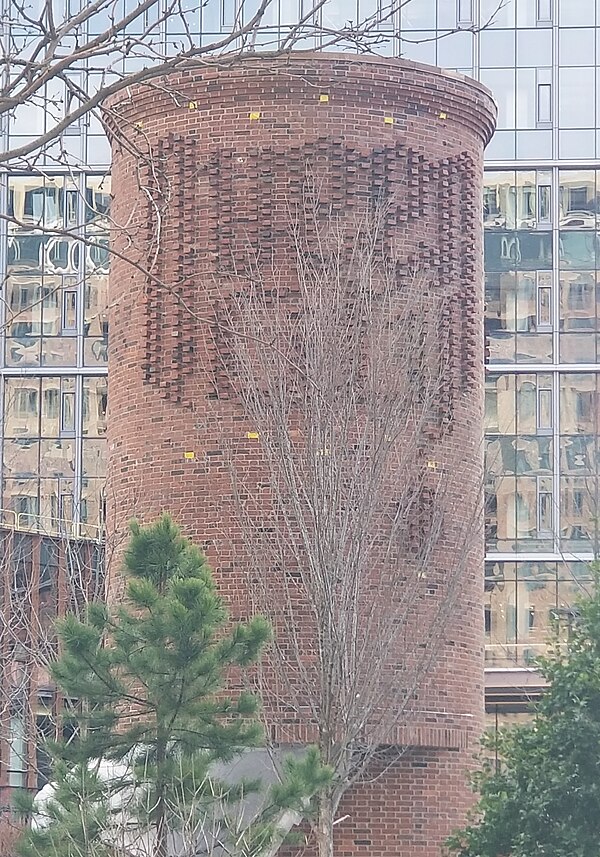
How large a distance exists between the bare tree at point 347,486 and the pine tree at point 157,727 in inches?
132

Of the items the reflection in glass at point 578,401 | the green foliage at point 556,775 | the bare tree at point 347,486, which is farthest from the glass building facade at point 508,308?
the green foliage at point 556,775

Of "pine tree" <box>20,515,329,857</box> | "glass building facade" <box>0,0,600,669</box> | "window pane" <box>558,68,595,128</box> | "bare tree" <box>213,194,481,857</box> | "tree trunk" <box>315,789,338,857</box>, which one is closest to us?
"pine tree" <box>20,515,329,857</box>

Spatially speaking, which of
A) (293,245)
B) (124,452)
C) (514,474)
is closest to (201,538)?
(124,452)

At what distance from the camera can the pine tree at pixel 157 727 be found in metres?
12.5

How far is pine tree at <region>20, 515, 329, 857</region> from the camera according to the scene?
12500mm

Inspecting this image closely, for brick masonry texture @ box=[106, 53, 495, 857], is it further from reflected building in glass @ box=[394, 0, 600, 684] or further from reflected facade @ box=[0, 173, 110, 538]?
reflected facade @ box=[0, 173, 110, 538]

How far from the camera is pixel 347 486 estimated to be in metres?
17.0

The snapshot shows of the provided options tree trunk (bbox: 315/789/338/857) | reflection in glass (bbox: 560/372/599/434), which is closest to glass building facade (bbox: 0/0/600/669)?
reflection in glass (bbox: 560/372/599/434)

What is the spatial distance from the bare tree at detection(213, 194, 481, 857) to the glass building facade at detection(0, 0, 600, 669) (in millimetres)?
24336

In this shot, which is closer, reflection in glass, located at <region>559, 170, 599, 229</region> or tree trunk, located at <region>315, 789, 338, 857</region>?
tree trunk, located at <region>315, 789, 338, 857</region>

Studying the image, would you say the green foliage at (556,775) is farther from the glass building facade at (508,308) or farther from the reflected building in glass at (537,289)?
the glass building facade at (508,308)

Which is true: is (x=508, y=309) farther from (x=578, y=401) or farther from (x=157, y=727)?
(x=157, y=727)

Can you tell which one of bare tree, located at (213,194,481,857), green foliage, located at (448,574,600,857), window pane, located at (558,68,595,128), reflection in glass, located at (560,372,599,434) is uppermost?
window pane, located at (558,68,595,128)

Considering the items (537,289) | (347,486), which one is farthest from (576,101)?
(347,486)
